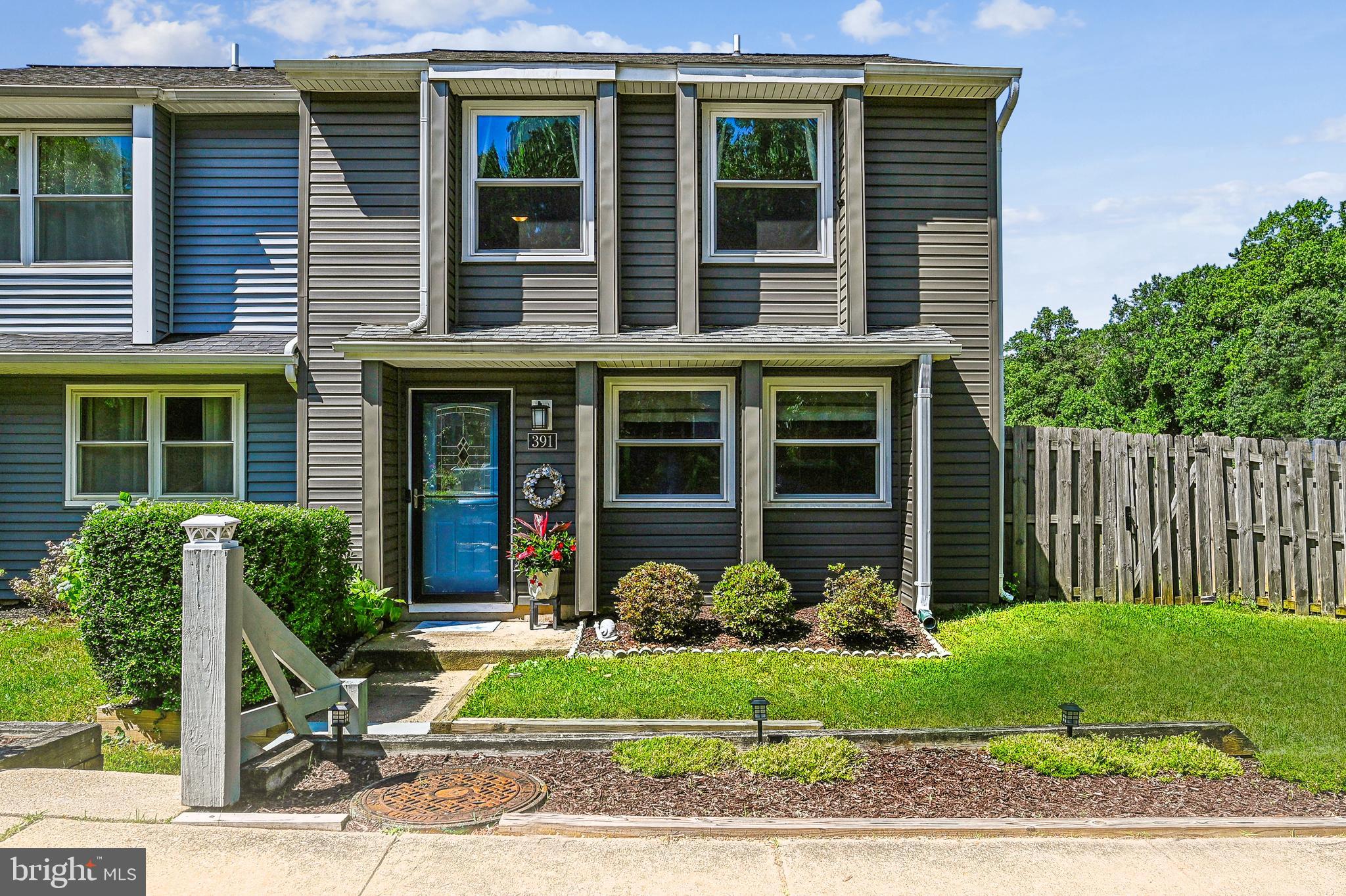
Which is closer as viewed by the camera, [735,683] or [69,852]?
[69,852]

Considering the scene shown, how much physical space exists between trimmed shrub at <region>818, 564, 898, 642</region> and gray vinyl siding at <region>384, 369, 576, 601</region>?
8.08 feet

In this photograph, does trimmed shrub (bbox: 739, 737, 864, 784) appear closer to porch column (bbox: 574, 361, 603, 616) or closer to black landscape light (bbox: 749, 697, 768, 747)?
black landscape light (bbox: 749, 697, 768, 747)

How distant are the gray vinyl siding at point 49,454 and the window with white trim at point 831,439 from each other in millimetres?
4881

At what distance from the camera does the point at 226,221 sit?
8.74 meters

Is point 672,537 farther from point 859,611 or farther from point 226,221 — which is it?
point 226,221

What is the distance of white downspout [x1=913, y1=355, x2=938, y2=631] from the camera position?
24.9 ft

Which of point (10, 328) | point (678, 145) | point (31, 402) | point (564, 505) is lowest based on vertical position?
point (564, 505)

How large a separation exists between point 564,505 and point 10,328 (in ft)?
19.7

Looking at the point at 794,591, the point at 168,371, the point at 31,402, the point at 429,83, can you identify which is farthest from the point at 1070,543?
the point at 31,402

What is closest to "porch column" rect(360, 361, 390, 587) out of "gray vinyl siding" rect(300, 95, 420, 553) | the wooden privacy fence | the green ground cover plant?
"gray vinyl siding" rect(300, 95, 420, 553)

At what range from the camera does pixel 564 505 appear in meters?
8.07

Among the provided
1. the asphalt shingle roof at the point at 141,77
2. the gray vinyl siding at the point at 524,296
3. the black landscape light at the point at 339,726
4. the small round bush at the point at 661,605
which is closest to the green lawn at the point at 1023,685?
the small round bush at the point at 661,605

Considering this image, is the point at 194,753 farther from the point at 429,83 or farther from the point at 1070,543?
the point at 1070,543

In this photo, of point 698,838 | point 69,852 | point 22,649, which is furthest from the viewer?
point 22,649
